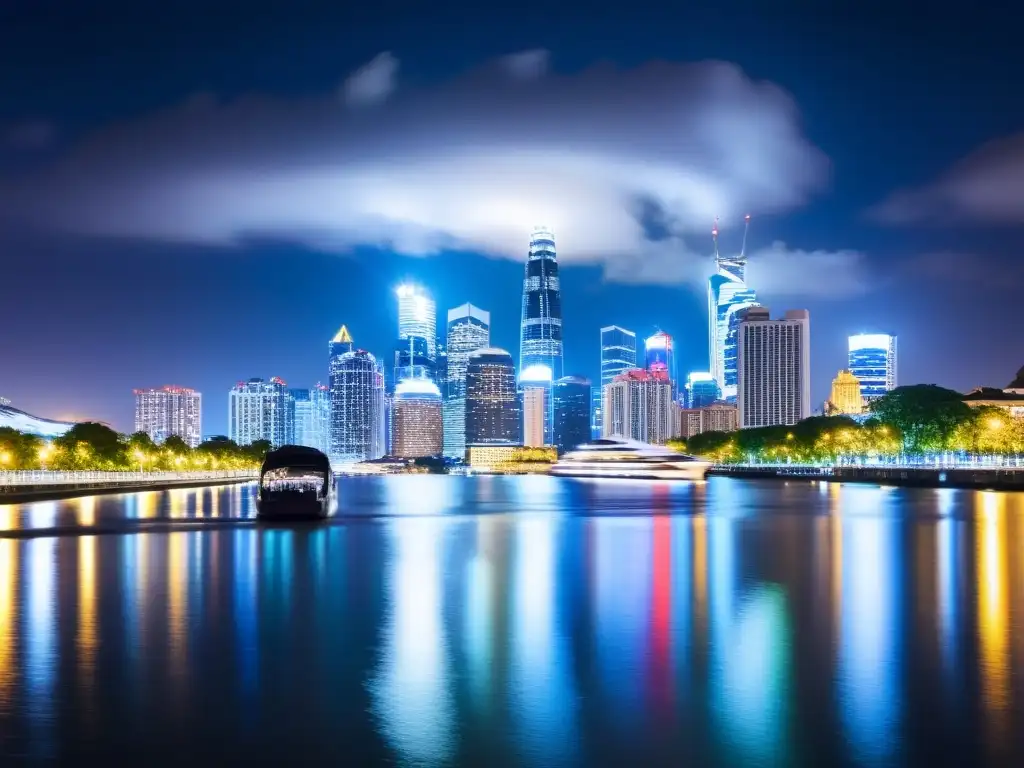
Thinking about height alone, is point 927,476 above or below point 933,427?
below

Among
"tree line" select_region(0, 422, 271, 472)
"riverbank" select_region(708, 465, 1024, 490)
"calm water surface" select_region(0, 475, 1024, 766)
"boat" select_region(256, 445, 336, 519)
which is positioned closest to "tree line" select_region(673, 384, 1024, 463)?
"riverbank" select_region(708, 465, 1024, 490)

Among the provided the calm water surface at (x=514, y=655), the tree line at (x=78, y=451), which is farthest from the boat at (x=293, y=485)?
the tree line at (x=78, y=451)

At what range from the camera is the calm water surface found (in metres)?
11.7

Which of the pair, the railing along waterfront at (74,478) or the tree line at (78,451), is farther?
the tree line at (78,451)

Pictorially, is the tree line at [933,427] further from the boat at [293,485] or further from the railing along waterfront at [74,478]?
the boat at [293,485]

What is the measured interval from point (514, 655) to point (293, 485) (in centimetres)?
4032

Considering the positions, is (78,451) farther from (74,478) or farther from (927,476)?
(927,476)

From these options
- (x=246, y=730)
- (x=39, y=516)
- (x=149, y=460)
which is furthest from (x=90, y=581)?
(x=149, y=460)

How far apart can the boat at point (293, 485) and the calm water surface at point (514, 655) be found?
17.3 metres

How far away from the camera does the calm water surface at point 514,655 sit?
38.2 ft

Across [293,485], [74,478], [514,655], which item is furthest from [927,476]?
[514,655]

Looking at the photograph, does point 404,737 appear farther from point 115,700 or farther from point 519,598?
point 519,598

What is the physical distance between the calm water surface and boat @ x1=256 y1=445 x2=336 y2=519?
17.3 metres

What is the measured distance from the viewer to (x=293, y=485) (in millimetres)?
55531
